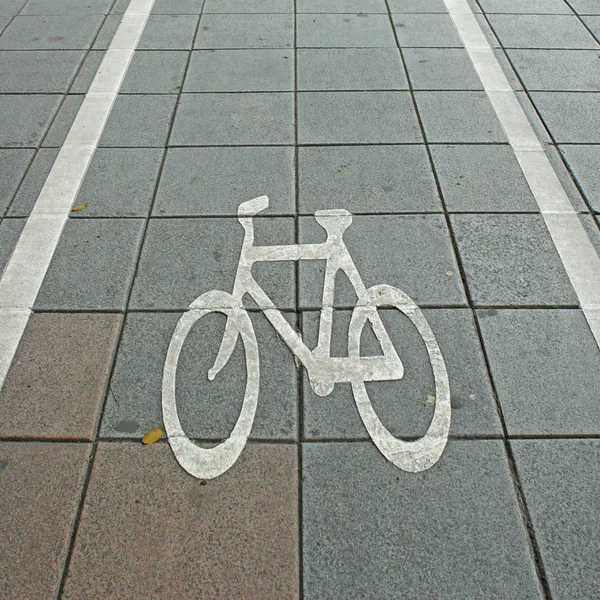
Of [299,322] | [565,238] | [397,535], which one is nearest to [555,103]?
[565,238]

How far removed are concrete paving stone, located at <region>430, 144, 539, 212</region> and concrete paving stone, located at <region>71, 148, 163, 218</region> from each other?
2102 millimetres

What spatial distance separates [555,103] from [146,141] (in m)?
3.42

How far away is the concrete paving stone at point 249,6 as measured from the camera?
6.49 meters

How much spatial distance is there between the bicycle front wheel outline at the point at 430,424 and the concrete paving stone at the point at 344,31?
3569 millimetres

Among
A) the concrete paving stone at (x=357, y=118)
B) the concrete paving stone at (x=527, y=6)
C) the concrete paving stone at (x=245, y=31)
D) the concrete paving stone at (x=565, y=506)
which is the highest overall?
the concrete paving stone at (x=245, y=31)

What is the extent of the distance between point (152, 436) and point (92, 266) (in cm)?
134

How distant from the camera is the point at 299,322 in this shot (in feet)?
10.9

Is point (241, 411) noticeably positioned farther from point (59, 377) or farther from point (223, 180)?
point (223, 180)

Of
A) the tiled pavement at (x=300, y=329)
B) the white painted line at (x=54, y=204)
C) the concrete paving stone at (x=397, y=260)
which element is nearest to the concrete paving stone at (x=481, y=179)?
the tiled pavement at (x=300, y=329)

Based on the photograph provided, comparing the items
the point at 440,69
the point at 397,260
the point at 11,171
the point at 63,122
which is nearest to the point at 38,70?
the point at 63,122

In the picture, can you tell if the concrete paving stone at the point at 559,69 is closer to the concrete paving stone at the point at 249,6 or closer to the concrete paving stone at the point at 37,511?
the concrete paving stone at the point at 249,6

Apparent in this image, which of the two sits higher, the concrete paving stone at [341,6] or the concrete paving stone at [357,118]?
the concrete paving stone at [341,6]

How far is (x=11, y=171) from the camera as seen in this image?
4469mm

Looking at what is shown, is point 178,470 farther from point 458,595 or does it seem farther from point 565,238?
point 565,238
